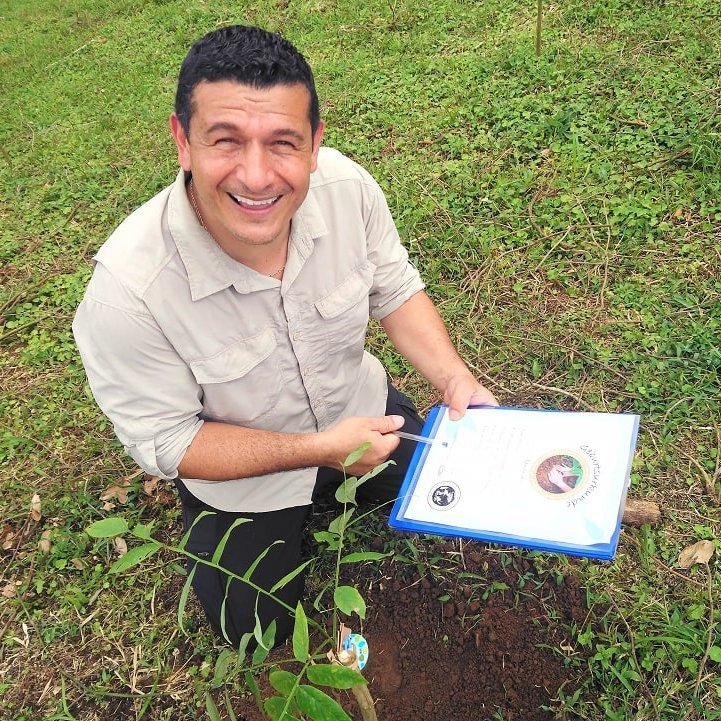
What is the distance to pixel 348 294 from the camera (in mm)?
1999

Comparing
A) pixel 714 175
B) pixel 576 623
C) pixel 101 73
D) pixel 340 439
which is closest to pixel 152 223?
pixel 340 439

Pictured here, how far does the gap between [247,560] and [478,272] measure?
1661 millimetres

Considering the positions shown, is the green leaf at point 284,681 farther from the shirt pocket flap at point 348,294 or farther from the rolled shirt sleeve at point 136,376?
the shirt pocket flap at point 348,294

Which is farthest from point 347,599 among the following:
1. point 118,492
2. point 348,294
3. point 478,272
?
point 478,272

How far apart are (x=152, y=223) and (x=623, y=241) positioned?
7.09 ft

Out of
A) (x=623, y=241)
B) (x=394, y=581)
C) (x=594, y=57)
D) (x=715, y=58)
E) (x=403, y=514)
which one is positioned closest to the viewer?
(x=403, y=514)

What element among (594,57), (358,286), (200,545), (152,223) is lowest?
(200,545)

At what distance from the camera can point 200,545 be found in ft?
7.00

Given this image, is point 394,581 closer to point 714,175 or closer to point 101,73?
point 714,175

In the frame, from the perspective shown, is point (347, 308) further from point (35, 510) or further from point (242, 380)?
point (35, 510)

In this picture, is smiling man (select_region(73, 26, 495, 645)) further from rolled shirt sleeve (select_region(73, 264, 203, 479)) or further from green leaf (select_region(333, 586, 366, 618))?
green leaf (select_region(333, 586, 366, 618))

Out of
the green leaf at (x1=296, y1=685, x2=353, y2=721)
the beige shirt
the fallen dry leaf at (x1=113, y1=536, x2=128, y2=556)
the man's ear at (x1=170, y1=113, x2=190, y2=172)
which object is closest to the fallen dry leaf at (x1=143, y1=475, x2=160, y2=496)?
the fallen dry leaf at (x1=113, y1=536, x2=128, y2=556)

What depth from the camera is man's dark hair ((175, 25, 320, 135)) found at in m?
1.51

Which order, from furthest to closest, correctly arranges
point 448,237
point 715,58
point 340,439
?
point 715,58 < point 448,237 < point 340,439
